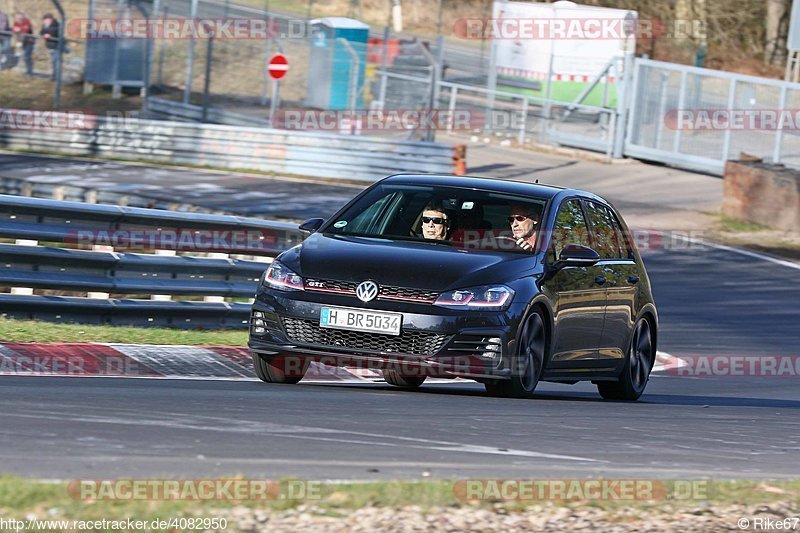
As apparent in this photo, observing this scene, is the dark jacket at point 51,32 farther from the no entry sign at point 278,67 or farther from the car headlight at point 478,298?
the car headlight at point 478,298

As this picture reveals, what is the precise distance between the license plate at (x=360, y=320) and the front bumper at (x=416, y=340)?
3 centimetres

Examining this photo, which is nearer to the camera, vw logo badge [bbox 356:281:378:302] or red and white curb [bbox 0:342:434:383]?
vw logo badge [bbox 356:281:378:302]

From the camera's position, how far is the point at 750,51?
51.9 metres

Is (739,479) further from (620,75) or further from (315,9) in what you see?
(315,9)

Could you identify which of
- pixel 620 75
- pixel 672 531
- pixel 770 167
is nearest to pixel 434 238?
pixel 672 531

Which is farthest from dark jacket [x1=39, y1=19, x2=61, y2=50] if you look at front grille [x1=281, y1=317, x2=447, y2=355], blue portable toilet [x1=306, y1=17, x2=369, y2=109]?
front grille [x1=281, y1=317, x2=447, y2=355]

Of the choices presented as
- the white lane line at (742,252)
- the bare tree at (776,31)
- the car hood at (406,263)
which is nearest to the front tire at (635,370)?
the car hood at (406,263)

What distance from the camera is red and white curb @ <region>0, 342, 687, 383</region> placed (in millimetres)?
9852

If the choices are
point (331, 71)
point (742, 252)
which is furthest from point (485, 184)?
point (331, 71)

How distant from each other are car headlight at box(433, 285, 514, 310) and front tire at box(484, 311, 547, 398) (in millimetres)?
240

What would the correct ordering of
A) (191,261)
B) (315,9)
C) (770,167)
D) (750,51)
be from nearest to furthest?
(191,261), (770,167), (315,9), (750,51)

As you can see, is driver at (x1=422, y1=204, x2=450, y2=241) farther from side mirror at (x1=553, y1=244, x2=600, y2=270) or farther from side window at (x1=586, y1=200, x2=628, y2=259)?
side window at (x1=586, y1=200, x2=628, y2=259)

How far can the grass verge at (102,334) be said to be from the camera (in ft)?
35.2

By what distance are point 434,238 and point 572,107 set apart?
2763 cm
